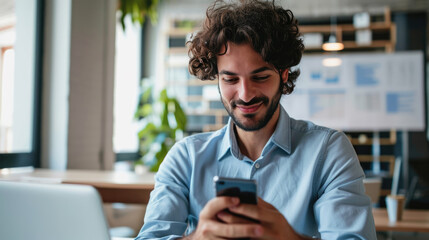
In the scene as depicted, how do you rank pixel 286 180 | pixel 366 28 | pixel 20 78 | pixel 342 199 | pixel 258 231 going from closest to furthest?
pixel 258 231
pixel 342 199
pixel 286 180
pixel 20 78
pixel 366 28

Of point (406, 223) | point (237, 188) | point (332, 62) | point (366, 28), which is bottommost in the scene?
point (406, 223)

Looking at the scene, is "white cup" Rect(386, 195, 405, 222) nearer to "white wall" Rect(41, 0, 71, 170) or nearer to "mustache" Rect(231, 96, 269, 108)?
"mustache" Rect(231, 96, 269, 108)

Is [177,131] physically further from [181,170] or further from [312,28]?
[181,170]

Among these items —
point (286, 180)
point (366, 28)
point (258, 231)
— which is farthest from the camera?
point (366, 28)

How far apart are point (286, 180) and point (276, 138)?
133 millimetres

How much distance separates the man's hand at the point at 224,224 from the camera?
34.9 inches

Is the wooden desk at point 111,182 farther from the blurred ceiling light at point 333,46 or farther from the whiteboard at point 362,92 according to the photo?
the blurred ceiling light at point 333,46

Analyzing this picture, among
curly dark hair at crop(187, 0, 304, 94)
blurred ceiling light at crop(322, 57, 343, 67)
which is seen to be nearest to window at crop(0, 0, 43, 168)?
curly dark hair at crop(187, 0, 304, 94)

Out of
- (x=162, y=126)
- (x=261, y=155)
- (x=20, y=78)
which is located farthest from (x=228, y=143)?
(x=162, y=126)

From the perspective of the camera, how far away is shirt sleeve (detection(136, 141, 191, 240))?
1.17 meters

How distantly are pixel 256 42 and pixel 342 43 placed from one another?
550 cm

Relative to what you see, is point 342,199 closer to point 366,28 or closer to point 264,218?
point 264,218

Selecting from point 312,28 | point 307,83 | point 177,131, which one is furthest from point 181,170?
point 312,28

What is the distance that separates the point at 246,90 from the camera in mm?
1240
